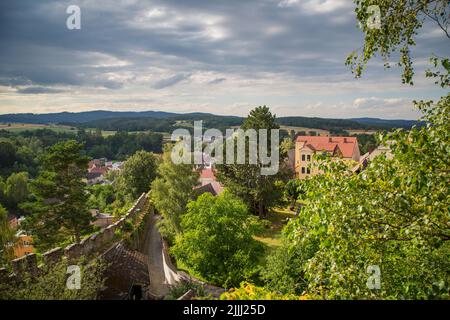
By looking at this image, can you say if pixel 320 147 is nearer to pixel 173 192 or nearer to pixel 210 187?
pixel 210 187

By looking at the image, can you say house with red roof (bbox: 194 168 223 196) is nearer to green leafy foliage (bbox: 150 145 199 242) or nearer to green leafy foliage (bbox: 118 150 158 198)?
green leafy foliage (bbox: 118 150 158 198)

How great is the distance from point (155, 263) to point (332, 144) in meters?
38.5

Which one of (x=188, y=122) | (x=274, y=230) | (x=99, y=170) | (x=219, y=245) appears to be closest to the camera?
(x=219, y=245)

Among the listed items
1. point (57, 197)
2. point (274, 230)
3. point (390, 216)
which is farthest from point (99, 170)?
point (390, 216)

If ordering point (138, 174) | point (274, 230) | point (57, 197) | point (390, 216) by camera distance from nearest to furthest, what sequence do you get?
point (390, 216) → point (57, 197) → point (274, 230) → point (138, 174)

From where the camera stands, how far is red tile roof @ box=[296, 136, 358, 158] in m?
51.0

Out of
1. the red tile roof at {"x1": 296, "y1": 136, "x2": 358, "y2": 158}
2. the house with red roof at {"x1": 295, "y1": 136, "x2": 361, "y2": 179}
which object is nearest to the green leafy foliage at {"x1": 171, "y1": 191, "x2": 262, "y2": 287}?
the house with red roof at {"x1": 295, "y1": 136, "x2": 361, "y2": 179}

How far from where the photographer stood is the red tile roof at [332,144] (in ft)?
167

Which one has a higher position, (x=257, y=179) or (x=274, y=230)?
(x=257, y=179)

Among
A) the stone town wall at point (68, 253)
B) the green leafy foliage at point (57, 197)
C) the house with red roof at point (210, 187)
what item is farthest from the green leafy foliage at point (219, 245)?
the house with red roof at point (210, 187)

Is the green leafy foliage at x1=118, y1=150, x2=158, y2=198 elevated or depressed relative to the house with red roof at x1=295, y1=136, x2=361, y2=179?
depressed

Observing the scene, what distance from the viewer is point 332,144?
5184cm

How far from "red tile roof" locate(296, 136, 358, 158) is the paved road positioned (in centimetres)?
3109
